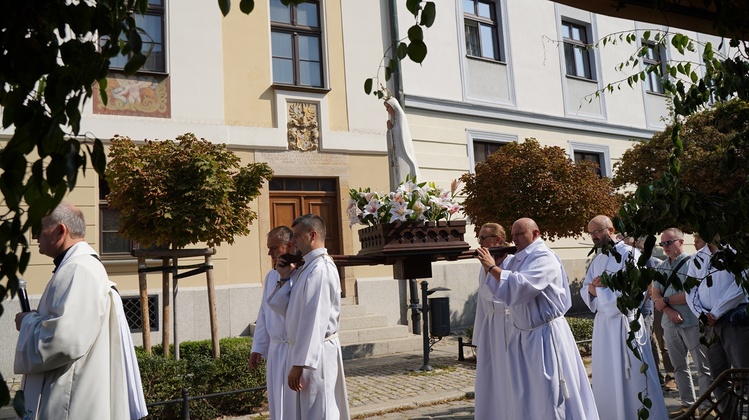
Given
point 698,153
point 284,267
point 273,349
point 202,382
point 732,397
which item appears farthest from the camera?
point 698,153

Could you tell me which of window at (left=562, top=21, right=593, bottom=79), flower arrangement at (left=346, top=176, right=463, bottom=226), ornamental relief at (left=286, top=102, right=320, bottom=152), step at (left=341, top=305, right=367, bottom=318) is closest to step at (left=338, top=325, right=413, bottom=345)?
step at (left=341, top=305, right=367, bottom=318)

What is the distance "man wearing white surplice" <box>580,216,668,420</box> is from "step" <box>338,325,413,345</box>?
6433 mm

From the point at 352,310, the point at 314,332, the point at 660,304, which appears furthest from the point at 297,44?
the point at 314,332

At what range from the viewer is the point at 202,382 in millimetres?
7891

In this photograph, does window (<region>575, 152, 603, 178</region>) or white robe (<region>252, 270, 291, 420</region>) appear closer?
white robe (<region>252, 270, 291, 420</region>)

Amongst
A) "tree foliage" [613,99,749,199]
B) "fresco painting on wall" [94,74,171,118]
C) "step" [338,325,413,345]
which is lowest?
"step" [338,325,413,345]

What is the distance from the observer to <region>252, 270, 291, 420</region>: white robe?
17.5 ft

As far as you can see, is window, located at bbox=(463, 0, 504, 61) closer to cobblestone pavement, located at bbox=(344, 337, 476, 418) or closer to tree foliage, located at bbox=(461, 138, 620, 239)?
tree foliage, located at bbox=(461, 138, 620, 239)

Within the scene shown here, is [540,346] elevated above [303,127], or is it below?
below

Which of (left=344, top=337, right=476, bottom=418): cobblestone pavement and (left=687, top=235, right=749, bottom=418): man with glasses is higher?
(left=687, top=235, right=749, bottom=418): man with glasses

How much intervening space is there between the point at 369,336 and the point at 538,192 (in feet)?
14.7

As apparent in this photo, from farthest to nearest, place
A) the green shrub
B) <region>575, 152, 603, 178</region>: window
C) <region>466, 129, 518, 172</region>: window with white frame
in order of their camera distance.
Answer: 1. <region>575, 152, 603, 178</region>: window
2. <region>466, 129, 518, 172</region>: window with white frame
3. the green shrub

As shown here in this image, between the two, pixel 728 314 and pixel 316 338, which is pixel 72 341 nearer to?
pixel 316 338

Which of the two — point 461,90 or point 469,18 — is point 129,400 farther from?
point 469,18
